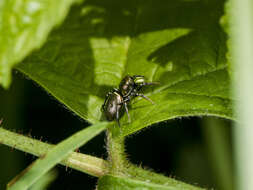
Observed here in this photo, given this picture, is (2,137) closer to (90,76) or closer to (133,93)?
(90,76)

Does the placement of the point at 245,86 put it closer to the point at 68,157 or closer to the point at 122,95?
the point at 68,157

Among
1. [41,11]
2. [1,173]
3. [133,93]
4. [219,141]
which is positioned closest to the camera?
[41,11]

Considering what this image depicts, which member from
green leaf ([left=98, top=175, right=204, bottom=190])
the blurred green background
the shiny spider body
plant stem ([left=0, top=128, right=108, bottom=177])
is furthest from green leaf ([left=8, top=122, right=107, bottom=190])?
the blurred green background

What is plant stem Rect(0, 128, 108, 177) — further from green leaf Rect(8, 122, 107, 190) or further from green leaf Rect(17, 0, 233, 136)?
green leaf Rect(8, 122, 107, 190)

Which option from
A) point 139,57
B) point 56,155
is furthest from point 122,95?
point 56,155

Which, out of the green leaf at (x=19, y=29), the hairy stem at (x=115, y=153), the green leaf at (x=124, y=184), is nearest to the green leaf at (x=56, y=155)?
the green leaf at (x=19, y=29)

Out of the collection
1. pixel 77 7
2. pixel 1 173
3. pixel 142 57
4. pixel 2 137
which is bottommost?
pixel 1 173

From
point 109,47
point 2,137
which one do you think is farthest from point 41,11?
point 109,47
